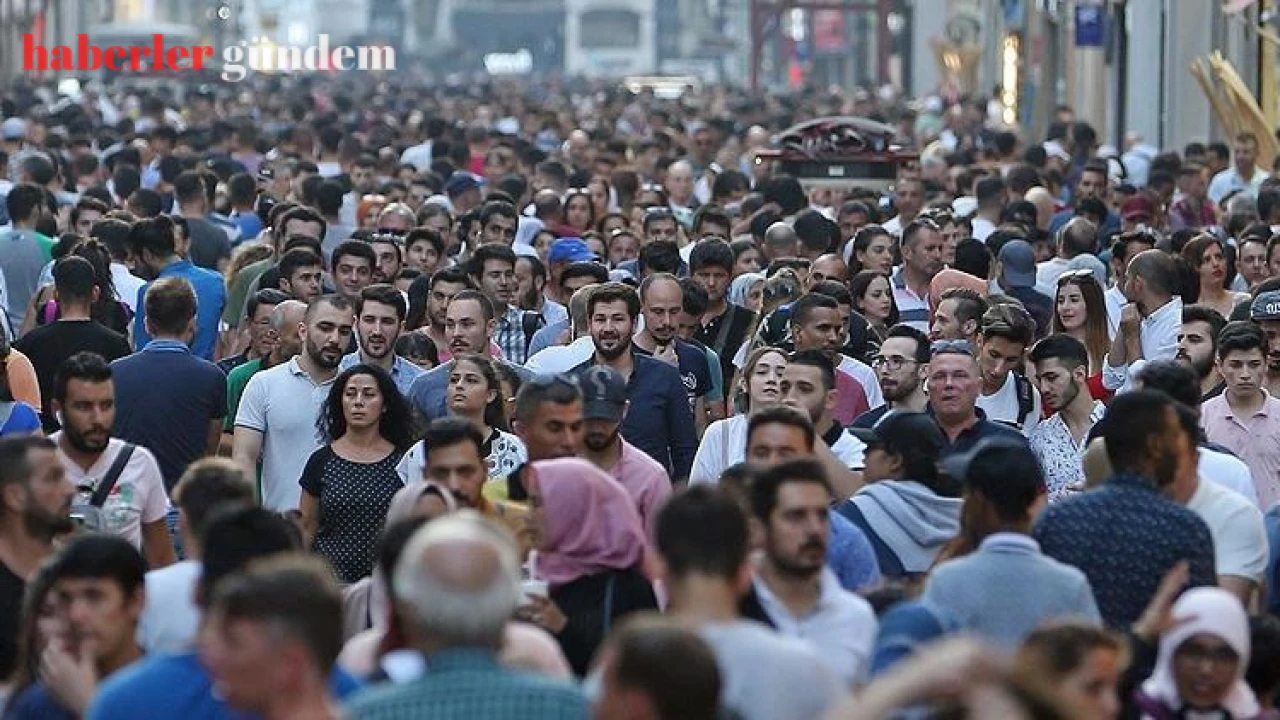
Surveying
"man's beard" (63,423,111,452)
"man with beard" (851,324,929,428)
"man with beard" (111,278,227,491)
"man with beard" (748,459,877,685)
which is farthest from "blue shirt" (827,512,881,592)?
"man with beard" (111,278,227,491)

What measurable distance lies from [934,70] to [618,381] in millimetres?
60792

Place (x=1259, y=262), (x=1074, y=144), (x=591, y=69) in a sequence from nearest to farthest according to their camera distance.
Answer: (x=1259, y=262) < (x=1074, y=144) < (x=591, y=69)

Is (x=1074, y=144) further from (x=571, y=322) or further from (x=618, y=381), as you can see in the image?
(x=618, y=381)

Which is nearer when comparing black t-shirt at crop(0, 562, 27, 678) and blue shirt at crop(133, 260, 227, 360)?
black t-shirt at crop(0, 562, 27, 678)

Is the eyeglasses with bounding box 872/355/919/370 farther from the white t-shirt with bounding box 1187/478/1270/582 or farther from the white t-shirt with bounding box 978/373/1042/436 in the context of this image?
the white t-shirt with bounding box 1187/478/1270/582

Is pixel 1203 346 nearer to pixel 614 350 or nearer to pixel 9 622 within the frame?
pixel 614 350

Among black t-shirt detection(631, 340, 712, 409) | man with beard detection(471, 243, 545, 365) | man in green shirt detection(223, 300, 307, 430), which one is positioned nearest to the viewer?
man in green shirt detection(223, 300, 307, 430)

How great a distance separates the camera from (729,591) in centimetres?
736

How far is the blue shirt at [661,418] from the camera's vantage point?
1304cm

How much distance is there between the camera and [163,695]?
7.02 metres

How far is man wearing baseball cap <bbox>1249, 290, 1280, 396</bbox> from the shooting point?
13375 mm

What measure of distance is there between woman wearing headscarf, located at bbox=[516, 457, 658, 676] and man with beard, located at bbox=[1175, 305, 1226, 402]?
463cm

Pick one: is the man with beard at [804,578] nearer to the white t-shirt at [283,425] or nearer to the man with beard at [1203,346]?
the white t-shirt at [283,425]

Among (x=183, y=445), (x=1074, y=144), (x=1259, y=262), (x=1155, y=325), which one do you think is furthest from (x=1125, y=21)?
(x=183, y=445)
